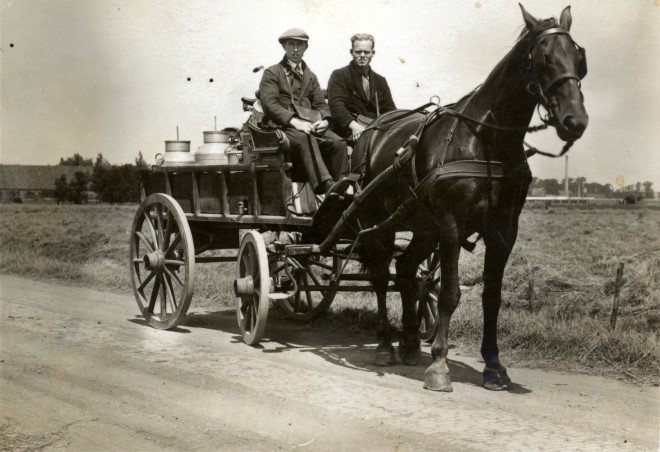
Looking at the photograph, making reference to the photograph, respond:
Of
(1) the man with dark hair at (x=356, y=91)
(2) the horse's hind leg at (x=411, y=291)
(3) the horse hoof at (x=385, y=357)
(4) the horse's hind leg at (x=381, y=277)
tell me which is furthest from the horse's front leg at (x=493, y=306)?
(1) the man with dark hair at (x=356, y=91)

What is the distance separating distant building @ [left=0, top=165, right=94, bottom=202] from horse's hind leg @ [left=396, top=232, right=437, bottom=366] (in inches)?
2701

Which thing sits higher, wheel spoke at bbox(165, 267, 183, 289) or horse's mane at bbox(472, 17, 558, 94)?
horse's mane at bbox(472, 17, 558, 94)

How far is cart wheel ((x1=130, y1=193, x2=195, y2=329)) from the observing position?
9141 mm

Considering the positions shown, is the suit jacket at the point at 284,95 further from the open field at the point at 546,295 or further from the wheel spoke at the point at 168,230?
the open field at the point at 546,295

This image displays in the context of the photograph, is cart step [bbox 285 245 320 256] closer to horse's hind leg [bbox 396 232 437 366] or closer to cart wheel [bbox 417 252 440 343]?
horse's hind leg [bbox 396 232 437 366]

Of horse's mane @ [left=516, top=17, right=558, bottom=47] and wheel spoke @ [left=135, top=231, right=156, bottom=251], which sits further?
wheel spoke @ [left=135, top=231, right=156, bottom=251]

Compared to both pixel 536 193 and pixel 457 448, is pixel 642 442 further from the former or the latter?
pixel 536 193

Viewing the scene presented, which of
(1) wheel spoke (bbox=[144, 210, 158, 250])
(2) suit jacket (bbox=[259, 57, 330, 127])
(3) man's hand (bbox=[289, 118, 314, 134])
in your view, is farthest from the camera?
(1) wheel spoke (bbox=[144, 210, 158, 250])

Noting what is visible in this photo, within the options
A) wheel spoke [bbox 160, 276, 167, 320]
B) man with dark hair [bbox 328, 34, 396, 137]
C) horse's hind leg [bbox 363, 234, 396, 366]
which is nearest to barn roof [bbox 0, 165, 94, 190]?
wheel spoke [bbox 160, 276, 167, 320]

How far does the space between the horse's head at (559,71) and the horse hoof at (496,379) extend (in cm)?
209

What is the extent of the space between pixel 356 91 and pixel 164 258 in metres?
3.37

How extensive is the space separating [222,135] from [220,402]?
4932mm

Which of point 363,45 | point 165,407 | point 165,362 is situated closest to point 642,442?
point 165,407

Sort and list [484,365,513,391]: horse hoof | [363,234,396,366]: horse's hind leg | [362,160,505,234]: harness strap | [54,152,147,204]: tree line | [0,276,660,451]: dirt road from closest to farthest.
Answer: [0,276,660,451]: dirt road < [362,160,505,234]: harness strap < [484,365,513,391]: horse hoof < [363,234,396,366]: horse's hind leg < [54,152,147,204]: tree line
